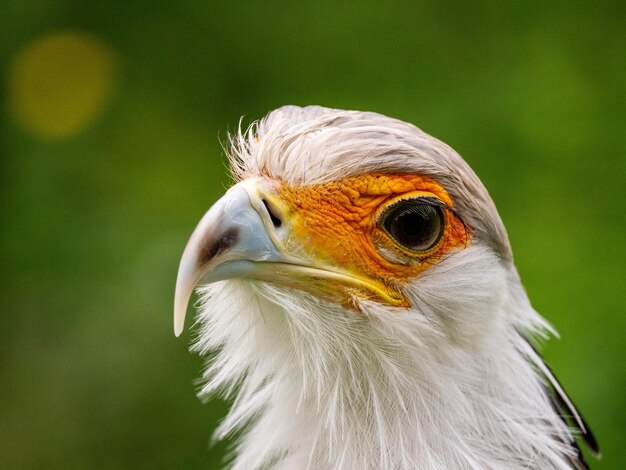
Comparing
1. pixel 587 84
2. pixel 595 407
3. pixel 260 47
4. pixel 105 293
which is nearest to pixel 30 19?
pixel 260 47

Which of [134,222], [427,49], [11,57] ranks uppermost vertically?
[11,57]

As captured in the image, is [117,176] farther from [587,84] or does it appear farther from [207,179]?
[587,84]

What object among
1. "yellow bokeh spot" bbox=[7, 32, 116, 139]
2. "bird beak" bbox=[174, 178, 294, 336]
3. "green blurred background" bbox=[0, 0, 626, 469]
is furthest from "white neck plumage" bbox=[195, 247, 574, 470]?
"yellow bokeh spot" bbox=[7, 32, 116, 139]

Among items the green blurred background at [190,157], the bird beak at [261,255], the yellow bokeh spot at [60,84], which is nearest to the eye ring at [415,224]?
the bird beak at [261,255]

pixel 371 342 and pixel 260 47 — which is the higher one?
pixel 260 47

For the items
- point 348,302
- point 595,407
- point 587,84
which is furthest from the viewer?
point 587,84

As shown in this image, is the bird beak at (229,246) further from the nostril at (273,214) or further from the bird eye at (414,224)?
the bird eye at (414,224)

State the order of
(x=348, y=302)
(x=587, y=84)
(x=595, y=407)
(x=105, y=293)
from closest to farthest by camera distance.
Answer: (x=348, y=302) < (x=595, y=407) < (x=105, y=293) < (x=587, y=84)

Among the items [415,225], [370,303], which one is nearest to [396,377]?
[370,303]

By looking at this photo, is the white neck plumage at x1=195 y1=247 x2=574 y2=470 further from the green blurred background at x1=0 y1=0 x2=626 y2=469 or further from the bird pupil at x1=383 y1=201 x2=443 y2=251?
the green blurred background at x1=0 y1=0 x2=626 y2=469
